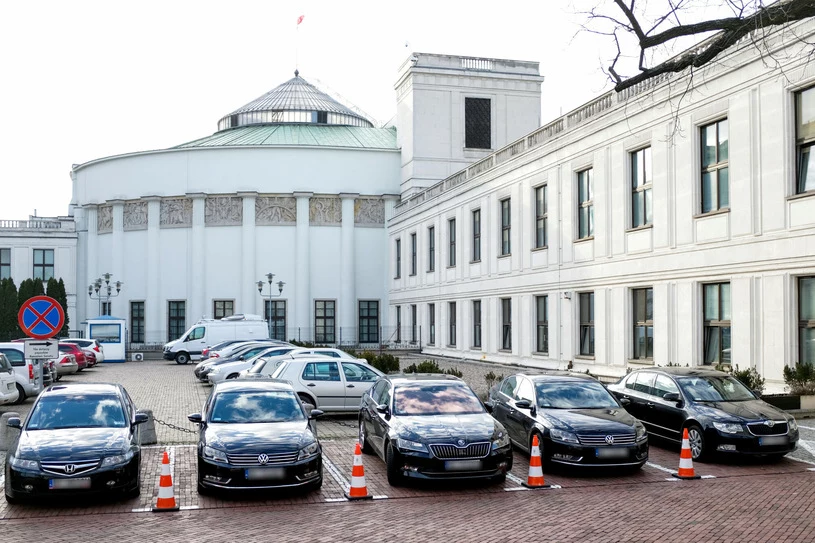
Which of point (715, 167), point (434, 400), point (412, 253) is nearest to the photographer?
point (434, 400)

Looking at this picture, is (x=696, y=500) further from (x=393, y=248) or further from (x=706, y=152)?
(x=393, y=248)

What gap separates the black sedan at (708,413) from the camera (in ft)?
48.0

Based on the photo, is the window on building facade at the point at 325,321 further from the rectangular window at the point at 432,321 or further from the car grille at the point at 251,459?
the car grille at the point at 251,459

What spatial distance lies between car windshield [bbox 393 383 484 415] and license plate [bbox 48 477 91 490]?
492cm

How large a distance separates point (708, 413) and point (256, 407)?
7.85 meters

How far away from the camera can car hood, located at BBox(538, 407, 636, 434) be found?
14.0m

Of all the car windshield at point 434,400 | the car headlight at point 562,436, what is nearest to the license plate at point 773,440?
the car headlight at point 562,436

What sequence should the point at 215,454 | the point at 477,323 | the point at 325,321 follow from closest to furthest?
the point at 215,454, the point at 477,323, the point at 325,321

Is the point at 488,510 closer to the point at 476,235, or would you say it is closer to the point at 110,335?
the point at 476,235

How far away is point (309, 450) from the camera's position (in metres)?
12.4

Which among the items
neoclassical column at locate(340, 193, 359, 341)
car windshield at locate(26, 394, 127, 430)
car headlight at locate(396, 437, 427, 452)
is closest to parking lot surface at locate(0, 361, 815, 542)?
car headlight at locate(396, 437, 427, 452)

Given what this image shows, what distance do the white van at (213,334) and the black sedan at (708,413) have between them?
33.1 metres

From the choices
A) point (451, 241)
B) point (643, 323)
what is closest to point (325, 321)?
point (451, 241)

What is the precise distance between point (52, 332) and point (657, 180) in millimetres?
18550
